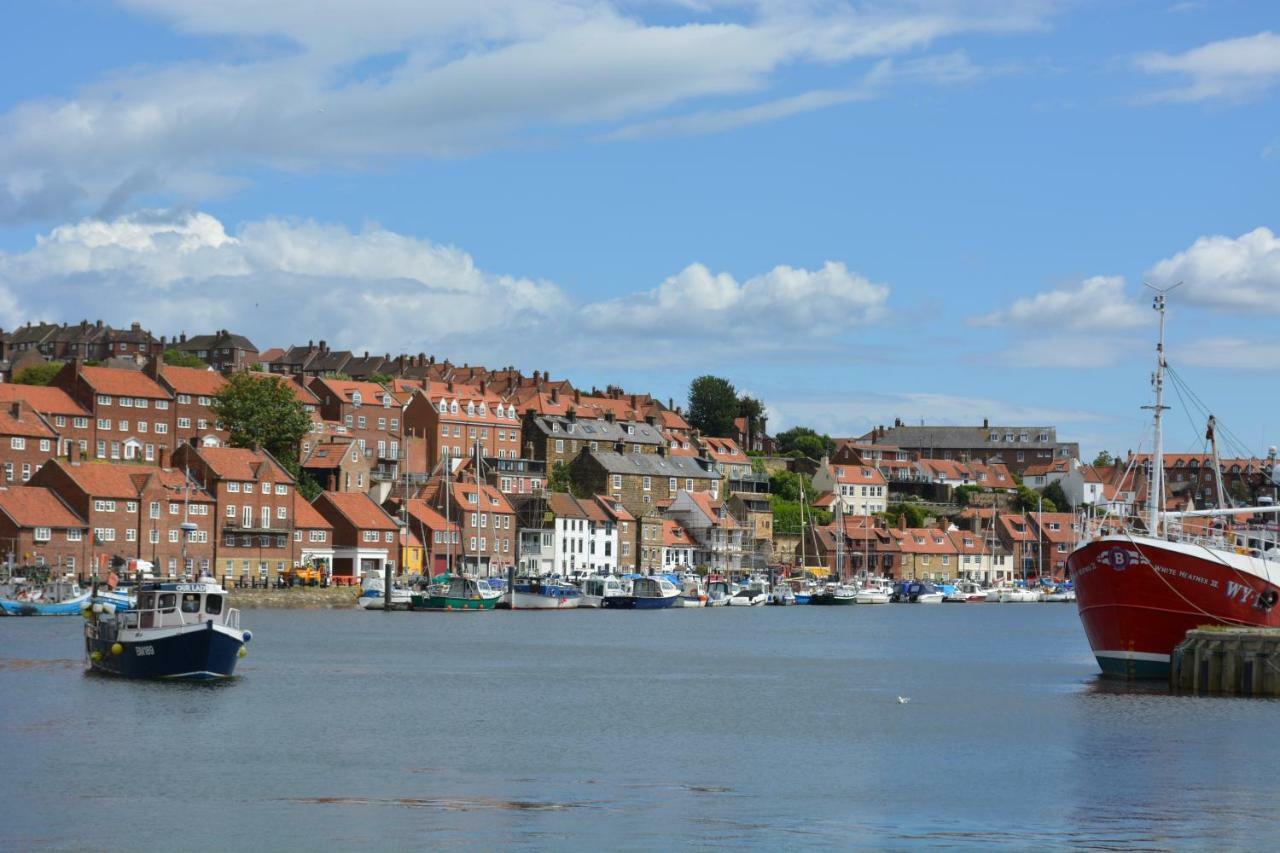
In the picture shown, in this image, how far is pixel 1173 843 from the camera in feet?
115

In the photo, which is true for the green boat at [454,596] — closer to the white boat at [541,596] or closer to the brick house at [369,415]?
the white boat at [541,596]

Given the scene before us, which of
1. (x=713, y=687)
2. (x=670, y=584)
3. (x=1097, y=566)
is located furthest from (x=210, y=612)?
(x=670, y=584)

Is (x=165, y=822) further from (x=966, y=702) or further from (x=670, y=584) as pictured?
(x=670, y=584)

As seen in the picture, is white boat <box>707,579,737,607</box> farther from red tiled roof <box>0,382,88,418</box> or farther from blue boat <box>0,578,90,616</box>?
blue boat <box>0,578,90,616</box>

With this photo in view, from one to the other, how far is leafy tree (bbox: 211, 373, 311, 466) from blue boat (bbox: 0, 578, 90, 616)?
38.5 metres

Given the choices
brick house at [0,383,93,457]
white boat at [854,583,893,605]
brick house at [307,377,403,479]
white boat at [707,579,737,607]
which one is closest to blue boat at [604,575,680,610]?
white boat at [707,579,737,607]

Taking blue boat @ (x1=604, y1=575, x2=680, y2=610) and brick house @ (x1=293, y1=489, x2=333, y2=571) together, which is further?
blue boat @ (x1=604, y1=575, x2=680, y2=610)

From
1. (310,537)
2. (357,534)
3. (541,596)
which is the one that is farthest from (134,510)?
(541,596)

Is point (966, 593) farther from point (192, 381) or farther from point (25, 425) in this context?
point (25, 425)

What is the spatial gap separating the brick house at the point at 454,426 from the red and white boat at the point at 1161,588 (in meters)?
114

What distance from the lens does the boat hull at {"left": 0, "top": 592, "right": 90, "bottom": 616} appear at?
360 feet

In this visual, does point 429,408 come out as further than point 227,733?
Yes

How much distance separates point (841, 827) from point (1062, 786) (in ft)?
27.8

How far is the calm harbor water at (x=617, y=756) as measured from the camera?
36.5 metres
